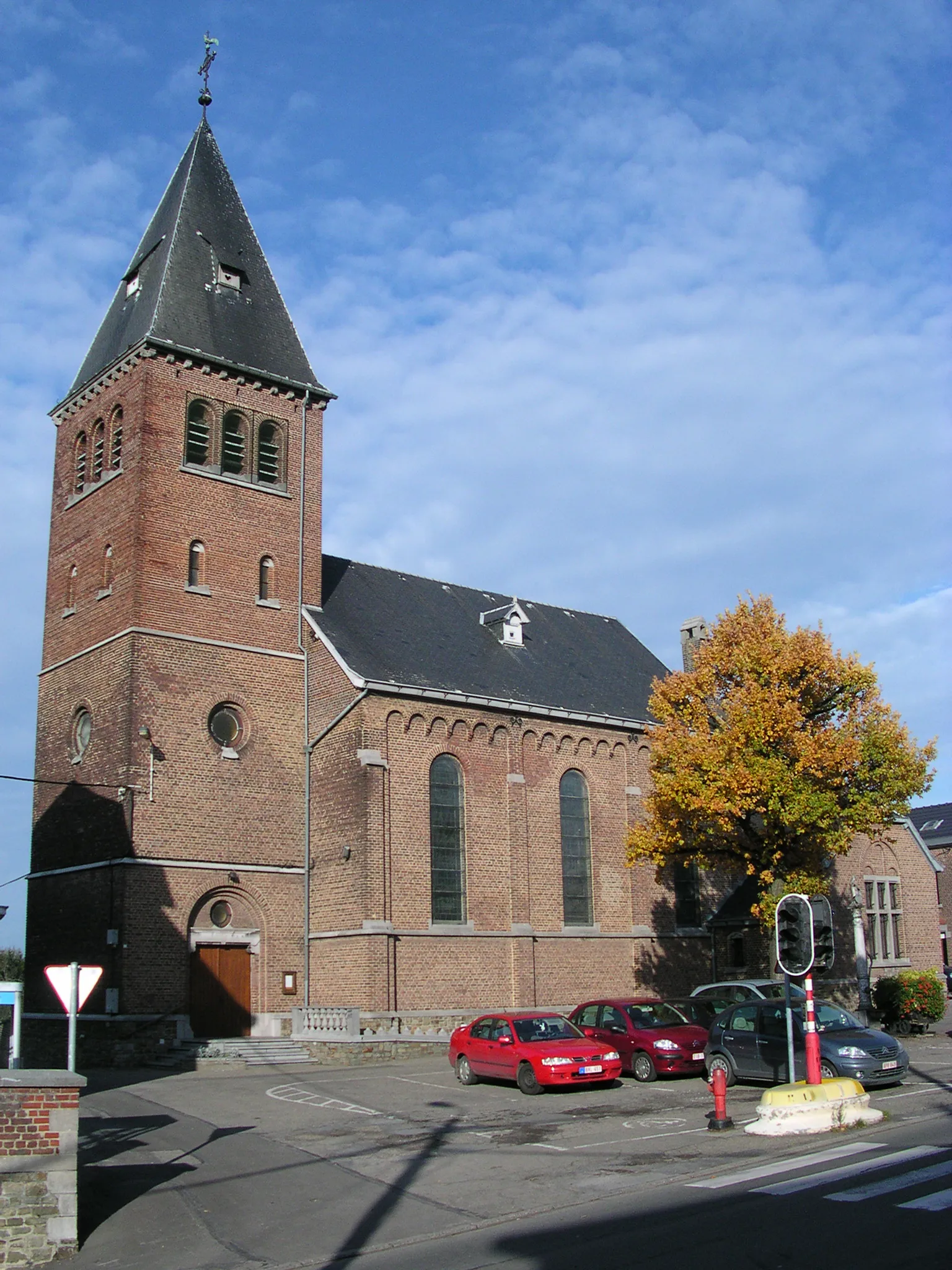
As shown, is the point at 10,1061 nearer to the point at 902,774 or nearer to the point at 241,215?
the point at 902,774

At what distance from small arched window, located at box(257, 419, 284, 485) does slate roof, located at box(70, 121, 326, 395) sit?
4.91 ft

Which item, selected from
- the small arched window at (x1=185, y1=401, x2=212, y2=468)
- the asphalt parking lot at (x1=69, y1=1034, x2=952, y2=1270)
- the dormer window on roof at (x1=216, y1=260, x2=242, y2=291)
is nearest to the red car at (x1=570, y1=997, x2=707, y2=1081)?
the asphalt parking lot at (x1=69, y1=1034, x2=952, y2=1270)

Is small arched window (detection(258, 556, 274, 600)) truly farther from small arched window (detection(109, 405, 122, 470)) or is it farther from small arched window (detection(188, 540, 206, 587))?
small arched window (detection(109, 405, 122, 470))

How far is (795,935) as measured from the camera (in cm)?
1605

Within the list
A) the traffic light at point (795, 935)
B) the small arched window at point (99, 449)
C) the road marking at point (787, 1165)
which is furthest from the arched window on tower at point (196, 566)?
the road marking at point (787, 1165)

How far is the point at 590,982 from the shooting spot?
108 feet

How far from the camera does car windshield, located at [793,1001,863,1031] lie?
61.2 ft

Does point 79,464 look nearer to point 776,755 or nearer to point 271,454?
point 271,454

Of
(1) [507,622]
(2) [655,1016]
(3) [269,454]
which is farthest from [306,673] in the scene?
(2) [655,1016]

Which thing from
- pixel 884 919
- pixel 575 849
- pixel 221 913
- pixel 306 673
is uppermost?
pixel 306 673

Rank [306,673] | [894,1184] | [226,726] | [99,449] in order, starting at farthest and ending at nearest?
[99,449], [306,673], [226,726], [894,1184]

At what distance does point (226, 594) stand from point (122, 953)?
9.23 m

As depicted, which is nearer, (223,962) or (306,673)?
(223,962)

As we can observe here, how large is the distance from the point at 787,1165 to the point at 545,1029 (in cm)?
881
